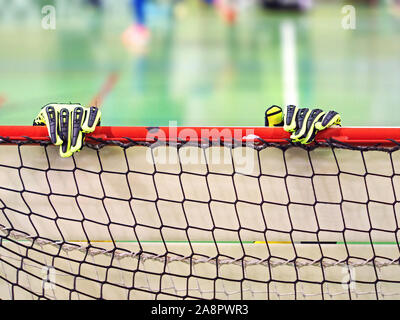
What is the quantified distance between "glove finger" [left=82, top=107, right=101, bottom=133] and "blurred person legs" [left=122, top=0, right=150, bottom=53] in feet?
14.5

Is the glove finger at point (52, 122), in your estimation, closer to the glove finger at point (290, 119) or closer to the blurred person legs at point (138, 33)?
the glove finger at point (290, 119)

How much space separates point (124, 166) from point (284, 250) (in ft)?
1.73

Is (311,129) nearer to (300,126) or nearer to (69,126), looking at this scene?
(300,126)

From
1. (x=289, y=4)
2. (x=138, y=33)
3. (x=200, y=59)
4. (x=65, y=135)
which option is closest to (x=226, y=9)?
(x=289, y=4)

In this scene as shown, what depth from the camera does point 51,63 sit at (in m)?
5.26

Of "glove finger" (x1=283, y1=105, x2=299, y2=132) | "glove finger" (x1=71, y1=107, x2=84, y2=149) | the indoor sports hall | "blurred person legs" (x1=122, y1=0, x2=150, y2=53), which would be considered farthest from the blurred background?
"glove finger" (x1=283, y1=105, x2=299, y2=132)

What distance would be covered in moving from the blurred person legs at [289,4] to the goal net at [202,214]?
22.7 feet

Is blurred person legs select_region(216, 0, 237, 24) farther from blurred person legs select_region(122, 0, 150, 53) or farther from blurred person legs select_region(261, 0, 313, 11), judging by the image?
blurred person legs select_region(122, 0, 150, 53)

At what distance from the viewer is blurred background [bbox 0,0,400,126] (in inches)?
160

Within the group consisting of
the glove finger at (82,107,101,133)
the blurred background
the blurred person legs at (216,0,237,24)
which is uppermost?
the blurred person legs at (216,0,237,24)

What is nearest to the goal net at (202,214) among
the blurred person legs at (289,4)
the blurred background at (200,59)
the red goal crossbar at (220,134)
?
the red goal crossbar at (220,134)

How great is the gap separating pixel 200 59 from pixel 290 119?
13.7ft

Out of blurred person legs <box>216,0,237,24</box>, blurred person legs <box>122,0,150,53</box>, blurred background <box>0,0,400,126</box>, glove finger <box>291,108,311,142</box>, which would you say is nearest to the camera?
glove finger <box>291,108,311,142</box>
